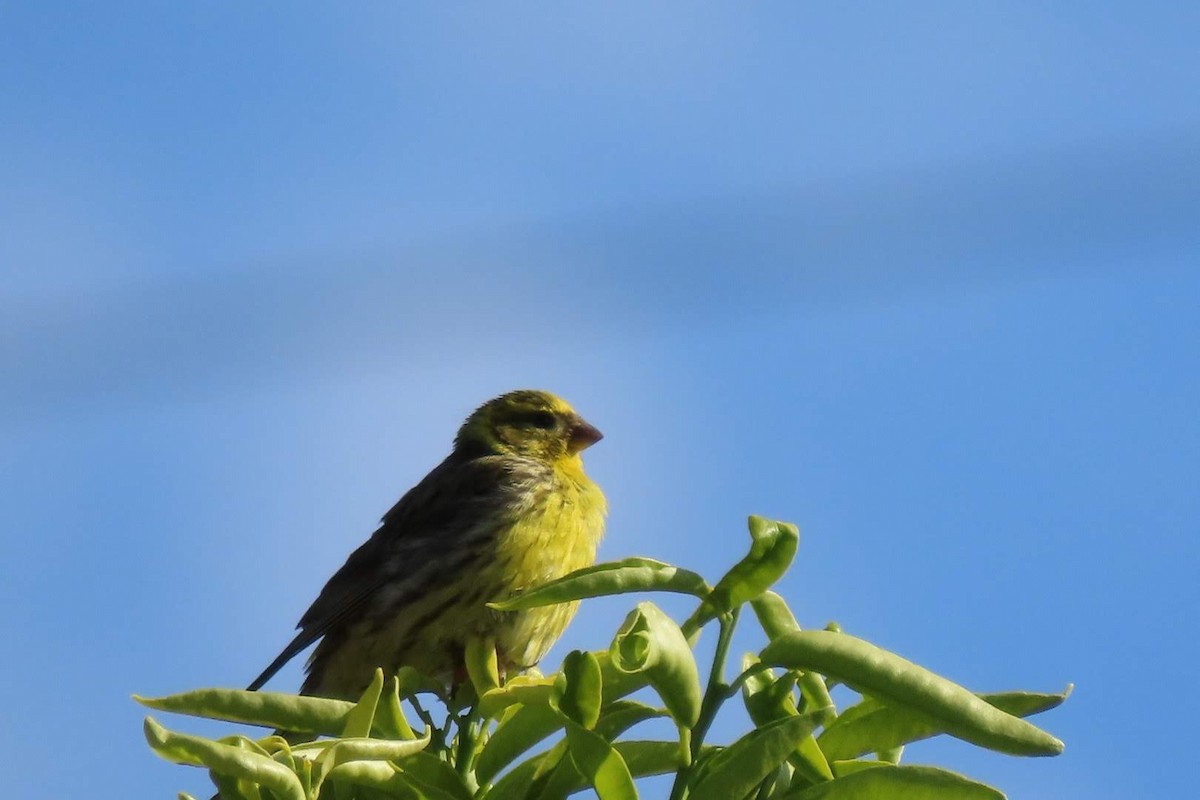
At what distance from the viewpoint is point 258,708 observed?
81.5 inches

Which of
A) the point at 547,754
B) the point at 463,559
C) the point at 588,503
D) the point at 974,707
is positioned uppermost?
the point at 588,503

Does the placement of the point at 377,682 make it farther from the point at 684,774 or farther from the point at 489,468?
the point at 489,468

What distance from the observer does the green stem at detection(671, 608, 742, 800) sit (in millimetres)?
1984

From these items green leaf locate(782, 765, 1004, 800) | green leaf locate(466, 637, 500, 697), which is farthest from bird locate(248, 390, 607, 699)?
green leaf locate(782, 765, 1004, 800)

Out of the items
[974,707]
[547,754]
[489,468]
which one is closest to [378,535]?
[489,468]

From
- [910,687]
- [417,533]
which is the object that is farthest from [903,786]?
[417,533]

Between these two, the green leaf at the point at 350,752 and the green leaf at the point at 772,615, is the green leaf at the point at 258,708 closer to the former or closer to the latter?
the green leaf at the point at 350,752

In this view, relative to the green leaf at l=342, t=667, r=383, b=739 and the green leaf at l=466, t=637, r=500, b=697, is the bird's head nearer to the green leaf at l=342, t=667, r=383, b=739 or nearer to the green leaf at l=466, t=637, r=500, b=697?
the green leaf at l=466, t=637, r=500, b=697

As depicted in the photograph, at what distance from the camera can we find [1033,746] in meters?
1.82

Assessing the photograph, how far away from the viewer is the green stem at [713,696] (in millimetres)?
1984

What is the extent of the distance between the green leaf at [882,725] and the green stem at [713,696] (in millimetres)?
205

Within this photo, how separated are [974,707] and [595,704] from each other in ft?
1.52

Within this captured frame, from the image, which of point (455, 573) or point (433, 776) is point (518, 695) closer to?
point (433, 776)

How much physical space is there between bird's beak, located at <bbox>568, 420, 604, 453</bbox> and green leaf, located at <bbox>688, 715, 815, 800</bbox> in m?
5.12
